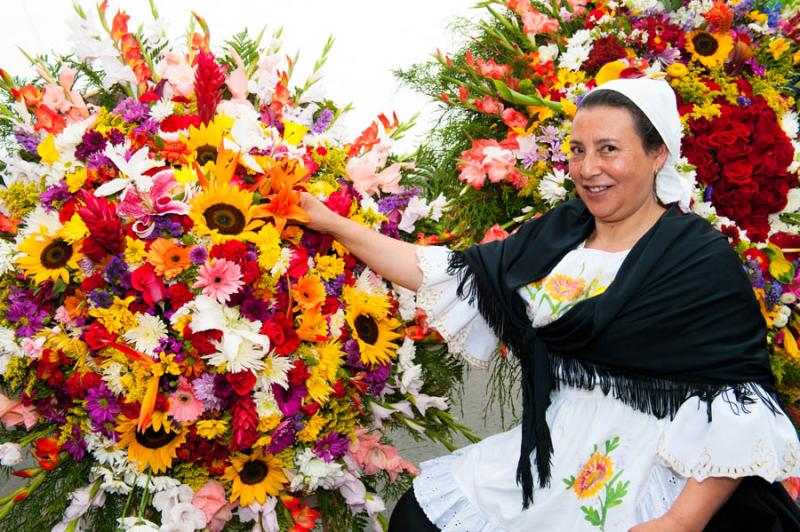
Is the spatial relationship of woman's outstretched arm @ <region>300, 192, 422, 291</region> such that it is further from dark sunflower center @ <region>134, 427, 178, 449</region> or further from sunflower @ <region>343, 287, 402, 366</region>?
dark sunflower center @ <region>134, 427, 178, 449</region>

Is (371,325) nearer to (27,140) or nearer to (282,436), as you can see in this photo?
(282,436)

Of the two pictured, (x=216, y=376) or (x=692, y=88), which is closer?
(x=216, y=376)

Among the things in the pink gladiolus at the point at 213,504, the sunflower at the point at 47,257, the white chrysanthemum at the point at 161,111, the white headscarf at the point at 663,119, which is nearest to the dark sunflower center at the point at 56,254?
the sunflower at the point at 47,257

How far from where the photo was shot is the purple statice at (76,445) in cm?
197

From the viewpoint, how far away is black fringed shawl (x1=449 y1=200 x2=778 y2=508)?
1.75 metres

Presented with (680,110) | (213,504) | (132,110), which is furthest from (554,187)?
(213,504)

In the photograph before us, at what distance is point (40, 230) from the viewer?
6.48 ft

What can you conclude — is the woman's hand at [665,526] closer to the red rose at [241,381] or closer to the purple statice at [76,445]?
the red rose at [241,381]

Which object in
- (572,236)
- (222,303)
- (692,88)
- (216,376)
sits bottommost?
(216,376)

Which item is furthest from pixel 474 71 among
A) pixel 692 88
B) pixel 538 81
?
pixel 692 88

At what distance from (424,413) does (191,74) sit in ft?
4.25

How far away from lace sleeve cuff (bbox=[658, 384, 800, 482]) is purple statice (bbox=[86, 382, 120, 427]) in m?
1.35

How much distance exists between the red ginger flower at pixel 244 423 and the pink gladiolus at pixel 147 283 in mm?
338

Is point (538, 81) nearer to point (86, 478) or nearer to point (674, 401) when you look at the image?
point (674, 401)
